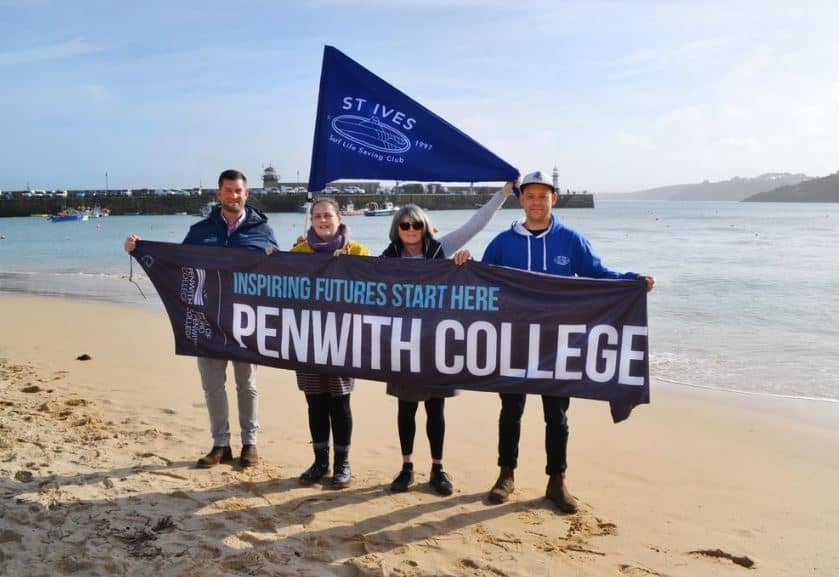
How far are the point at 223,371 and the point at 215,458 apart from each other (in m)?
0.58

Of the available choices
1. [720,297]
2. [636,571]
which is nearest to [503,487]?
[636,571]

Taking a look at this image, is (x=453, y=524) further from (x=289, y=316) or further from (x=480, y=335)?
(x=289, y=316)

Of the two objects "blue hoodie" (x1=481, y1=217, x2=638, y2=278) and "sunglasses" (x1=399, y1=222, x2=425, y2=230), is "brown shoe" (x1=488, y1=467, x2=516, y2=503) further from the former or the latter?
"sunglasses" (x1=399, y1=222, x2=425, y2=230)

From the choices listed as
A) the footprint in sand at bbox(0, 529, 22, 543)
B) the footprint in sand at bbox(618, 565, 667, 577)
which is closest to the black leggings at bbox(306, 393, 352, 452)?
the footprint in sand at bbox(0, 529, 22, 543)

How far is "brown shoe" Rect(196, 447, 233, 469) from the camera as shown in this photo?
4.43m

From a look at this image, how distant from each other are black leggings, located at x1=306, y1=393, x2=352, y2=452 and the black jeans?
3.20ft

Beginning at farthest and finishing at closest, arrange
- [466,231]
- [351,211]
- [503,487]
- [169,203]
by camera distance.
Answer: [169,203], [351,211], [466,231], [503,487]

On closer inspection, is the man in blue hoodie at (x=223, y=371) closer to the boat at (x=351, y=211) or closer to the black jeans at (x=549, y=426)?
the black jeans at (x=549, y=426)

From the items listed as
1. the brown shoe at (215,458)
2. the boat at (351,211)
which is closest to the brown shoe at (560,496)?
the brown shoe at (215,458)

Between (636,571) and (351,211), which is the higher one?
(351,211)

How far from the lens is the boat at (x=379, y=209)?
75.4m

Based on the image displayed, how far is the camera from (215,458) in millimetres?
4477

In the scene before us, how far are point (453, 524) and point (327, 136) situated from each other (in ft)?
8.67

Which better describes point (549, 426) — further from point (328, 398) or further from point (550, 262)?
point (328, 398)
